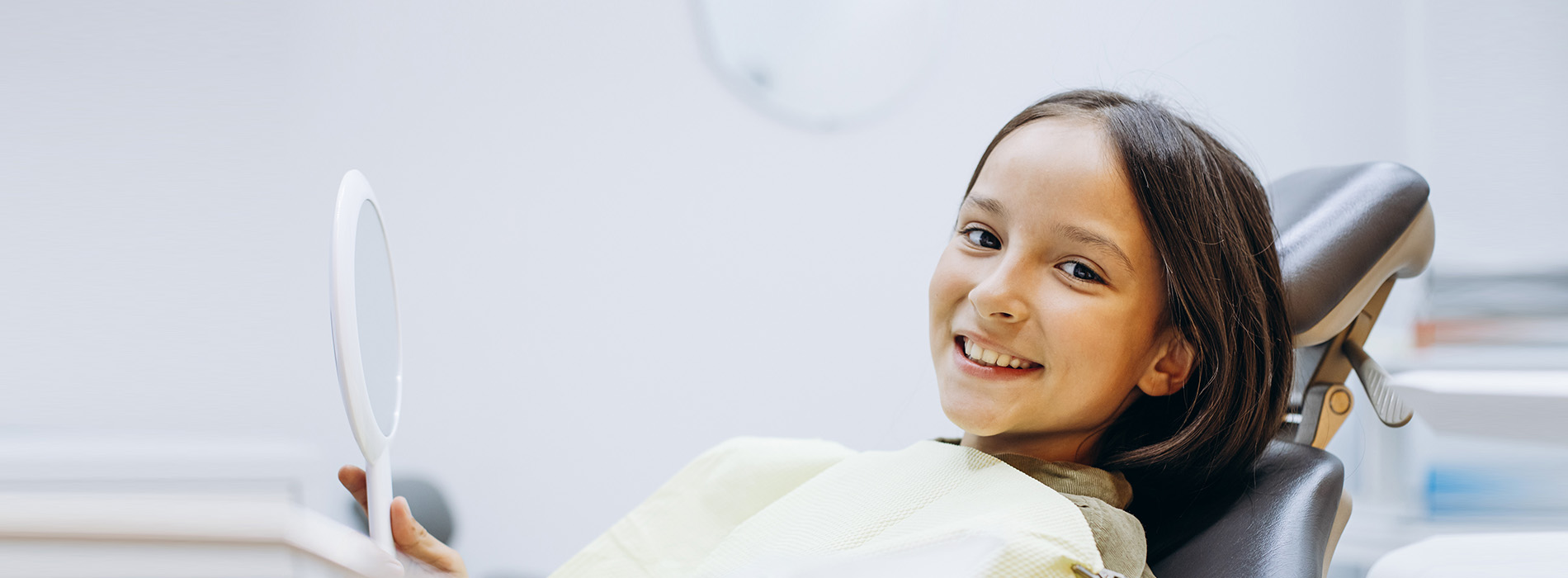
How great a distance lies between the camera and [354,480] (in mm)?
789

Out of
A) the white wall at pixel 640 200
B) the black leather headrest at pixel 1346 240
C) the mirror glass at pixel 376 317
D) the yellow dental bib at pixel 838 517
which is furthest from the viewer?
the white wall at pixel 640 200

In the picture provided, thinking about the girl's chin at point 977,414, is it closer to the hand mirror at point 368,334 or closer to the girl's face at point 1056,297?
the girl's face at point 1056,297

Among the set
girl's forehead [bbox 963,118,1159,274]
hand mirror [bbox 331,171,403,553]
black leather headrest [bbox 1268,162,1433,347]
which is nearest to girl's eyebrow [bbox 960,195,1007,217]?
girl's forehead [bbox 963,118,1159,274]

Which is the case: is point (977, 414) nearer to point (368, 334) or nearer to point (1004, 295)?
point (1004, 295)

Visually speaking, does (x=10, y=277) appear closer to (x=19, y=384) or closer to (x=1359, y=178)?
(x=19, y=384)

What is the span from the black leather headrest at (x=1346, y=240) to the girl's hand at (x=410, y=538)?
75cm

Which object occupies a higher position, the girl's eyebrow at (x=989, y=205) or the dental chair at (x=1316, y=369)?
the girl's eyebrow at (x=989, y=205)

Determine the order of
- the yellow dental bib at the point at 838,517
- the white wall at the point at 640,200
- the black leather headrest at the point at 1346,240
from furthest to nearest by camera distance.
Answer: the white wall at the point at 640,200 < the black leather headrest at the point at 1346,240 < the yellow dental bib at the point at 838,517

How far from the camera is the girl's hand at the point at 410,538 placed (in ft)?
2.45

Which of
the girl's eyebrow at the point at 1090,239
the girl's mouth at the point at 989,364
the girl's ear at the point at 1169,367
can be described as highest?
the girl's eyebrow at the point at 1090,239

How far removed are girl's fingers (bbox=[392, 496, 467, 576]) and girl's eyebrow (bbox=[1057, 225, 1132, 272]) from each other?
565 millimetres

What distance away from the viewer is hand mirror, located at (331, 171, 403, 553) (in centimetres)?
61

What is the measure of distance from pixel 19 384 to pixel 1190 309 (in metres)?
0.98

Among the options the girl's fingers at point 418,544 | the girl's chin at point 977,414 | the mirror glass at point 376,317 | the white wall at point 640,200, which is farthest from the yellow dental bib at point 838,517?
the white wall at point 640,200
